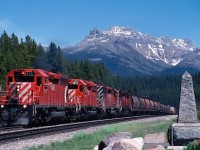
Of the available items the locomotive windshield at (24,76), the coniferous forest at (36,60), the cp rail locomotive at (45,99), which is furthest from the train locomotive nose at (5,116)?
the coniferous forest at (36,60)

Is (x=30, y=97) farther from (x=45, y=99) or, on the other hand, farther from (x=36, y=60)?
(x=36, y=60)

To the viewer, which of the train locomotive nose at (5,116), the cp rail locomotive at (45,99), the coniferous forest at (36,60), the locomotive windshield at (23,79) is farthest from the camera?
the coniferous forest at (36,60)

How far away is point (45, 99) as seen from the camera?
32719mm

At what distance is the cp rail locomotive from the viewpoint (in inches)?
1161

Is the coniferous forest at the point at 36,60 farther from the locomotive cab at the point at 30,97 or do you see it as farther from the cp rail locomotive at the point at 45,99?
the locomotive cab at the point at 30,97

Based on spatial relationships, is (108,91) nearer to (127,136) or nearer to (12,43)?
(127,136)

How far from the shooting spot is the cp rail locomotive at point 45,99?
29.5 m

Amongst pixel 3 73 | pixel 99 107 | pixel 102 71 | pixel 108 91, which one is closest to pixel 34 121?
pixel 99 107

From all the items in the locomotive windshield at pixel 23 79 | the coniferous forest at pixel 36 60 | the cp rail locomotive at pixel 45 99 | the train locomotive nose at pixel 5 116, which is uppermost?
the coniferous forest at pixel 36 60

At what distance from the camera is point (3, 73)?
291 ft

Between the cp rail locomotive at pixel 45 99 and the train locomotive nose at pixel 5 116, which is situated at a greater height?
the cp rail locomotive at pixel 45 99

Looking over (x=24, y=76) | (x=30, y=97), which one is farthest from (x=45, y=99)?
(x=24, y=76)

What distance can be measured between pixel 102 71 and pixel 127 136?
17495 cm

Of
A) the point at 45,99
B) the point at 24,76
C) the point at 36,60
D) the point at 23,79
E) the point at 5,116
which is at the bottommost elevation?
the point at 5,116
